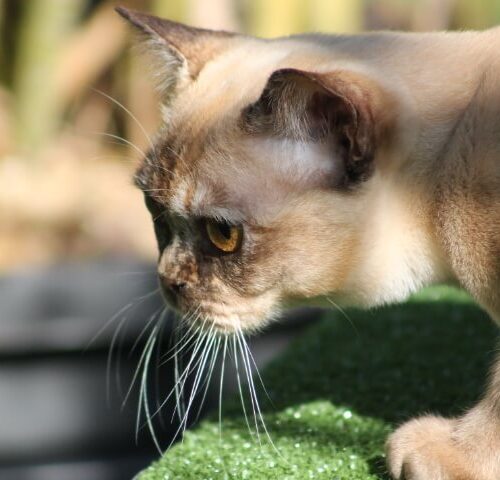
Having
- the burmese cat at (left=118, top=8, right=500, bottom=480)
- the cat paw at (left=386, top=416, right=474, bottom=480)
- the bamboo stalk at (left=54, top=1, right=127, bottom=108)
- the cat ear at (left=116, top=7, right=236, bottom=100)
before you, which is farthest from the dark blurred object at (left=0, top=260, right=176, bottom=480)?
the bamboo stalk at (left=54, top=1, right=127, bottom=108)

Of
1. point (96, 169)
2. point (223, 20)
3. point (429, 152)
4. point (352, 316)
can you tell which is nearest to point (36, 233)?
point (96, 169)

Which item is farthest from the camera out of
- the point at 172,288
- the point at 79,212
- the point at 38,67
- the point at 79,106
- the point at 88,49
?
the point at 79,106

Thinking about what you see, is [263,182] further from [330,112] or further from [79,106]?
[79,106]

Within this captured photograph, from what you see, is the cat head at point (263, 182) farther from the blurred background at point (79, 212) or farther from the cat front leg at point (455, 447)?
the blurred background at point (79, 212)

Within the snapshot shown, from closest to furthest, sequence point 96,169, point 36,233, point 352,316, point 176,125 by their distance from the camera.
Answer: point 176,125
point 352,316
point 36,233
point 96,169

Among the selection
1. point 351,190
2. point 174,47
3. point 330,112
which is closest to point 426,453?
point 351,190

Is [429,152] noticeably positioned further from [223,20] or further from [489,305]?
[223,20]

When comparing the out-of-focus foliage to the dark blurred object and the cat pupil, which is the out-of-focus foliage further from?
the cat pupil
